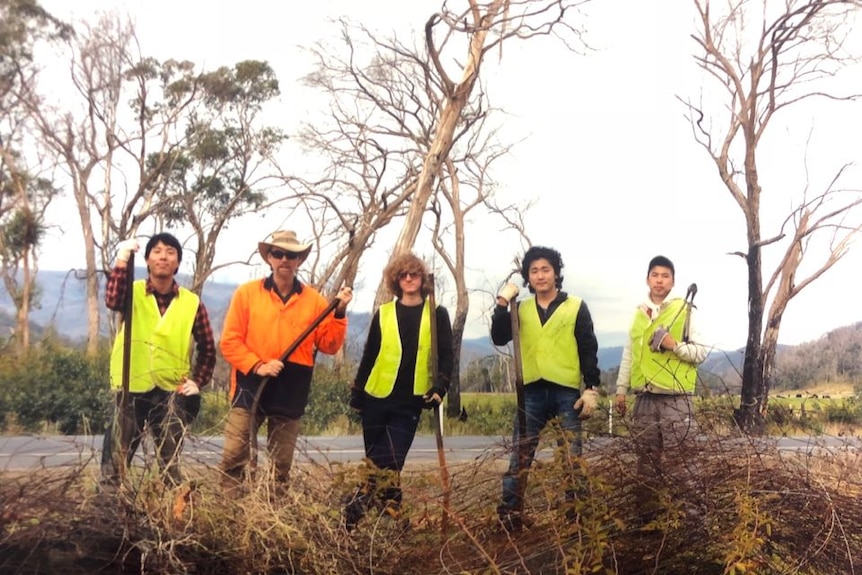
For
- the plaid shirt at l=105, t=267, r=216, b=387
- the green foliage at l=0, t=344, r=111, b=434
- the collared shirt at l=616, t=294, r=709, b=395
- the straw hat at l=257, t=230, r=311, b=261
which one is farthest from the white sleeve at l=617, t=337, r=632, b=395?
the green foliage at l=0, t=344, r=111, b=434

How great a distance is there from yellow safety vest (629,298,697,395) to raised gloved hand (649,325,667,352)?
45mm

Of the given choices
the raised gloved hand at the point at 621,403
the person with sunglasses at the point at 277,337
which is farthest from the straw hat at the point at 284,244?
the raised gloved hand at the point at 621,403

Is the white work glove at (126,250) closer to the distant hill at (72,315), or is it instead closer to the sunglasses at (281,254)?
the sunglasses at (281,254)

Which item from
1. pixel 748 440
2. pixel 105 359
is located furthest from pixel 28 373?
pixel 748 440

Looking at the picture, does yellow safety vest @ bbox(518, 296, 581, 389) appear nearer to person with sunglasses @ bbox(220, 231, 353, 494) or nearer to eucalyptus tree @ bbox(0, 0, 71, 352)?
person with sunglasses @ bbox(220, 231, 353, 494)

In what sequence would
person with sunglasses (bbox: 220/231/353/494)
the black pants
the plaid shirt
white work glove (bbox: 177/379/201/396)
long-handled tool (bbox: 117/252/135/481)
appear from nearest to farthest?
the black pants, long-handled tool (bbox: 117/252/135/481), white work glove (bbox: 177/379/201/396), person with sunglasses (bbox: 220/231/353/494), the plaid shirt

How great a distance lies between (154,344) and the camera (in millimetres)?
4461

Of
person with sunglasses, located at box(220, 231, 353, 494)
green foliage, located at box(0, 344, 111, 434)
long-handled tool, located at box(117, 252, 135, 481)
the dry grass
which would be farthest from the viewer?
green foliage, located at box(0, 344, 111, 434)

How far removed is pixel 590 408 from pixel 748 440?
2.62ft

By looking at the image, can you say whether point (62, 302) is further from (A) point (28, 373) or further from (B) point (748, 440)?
(B) point (748, 440)

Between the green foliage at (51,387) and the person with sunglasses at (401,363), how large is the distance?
24.8ft

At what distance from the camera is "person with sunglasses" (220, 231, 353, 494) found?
4.45 m

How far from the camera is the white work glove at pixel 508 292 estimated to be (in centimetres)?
455

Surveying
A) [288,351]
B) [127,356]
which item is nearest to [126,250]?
[127,356]
